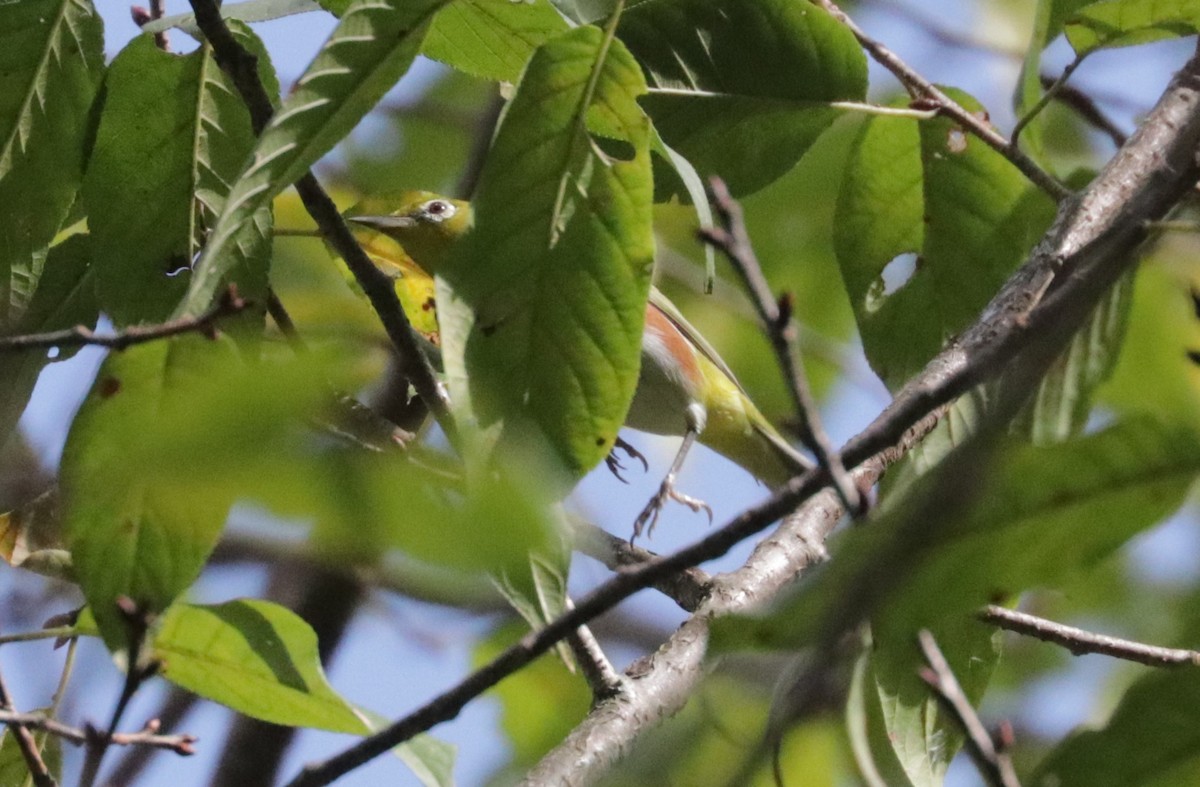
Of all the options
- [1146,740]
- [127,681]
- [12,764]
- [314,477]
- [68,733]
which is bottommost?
[12,764]

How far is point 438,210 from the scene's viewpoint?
4859 mm

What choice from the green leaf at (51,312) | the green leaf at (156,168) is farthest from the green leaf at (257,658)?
the green leaf at (51,312)

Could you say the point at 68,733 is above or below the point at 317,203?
below

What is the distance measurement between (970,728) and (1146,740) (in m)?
0.18

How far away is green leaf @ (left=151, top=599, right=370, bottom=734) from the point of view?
199cm

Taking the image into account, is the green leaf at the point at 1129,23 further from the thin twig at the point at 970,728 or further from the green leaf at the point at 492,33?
the thin twig at the point at 970,728

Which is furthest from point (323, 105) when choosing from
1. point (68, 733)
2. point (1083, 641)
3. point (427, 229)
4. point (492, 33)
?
point (427, 229)

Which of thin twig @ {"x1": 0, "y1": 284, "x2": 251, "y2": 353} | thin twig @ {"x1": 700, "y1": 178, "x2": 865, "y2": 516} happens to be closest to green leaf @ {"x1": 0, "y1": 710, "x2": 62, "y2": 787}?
thin twig @ {"x1": 0, "y1": 284, "x2": 251, "y2": 353}

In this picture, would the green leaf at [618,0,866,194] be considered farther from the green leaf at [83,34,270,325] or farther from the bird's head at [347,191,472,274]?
the bird's head at [347,191,472,274]

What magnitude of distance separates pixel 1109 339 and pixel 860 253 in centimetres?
63

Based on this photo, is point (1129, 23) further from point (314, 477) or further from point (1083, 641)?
point (314, 477)

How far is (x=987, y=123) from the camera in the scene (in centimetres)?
304

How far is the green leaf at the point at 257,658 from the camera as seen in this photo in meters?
1.99

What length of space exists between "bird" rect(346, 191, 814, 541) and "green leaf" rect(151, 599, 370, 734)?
2.56 meters
